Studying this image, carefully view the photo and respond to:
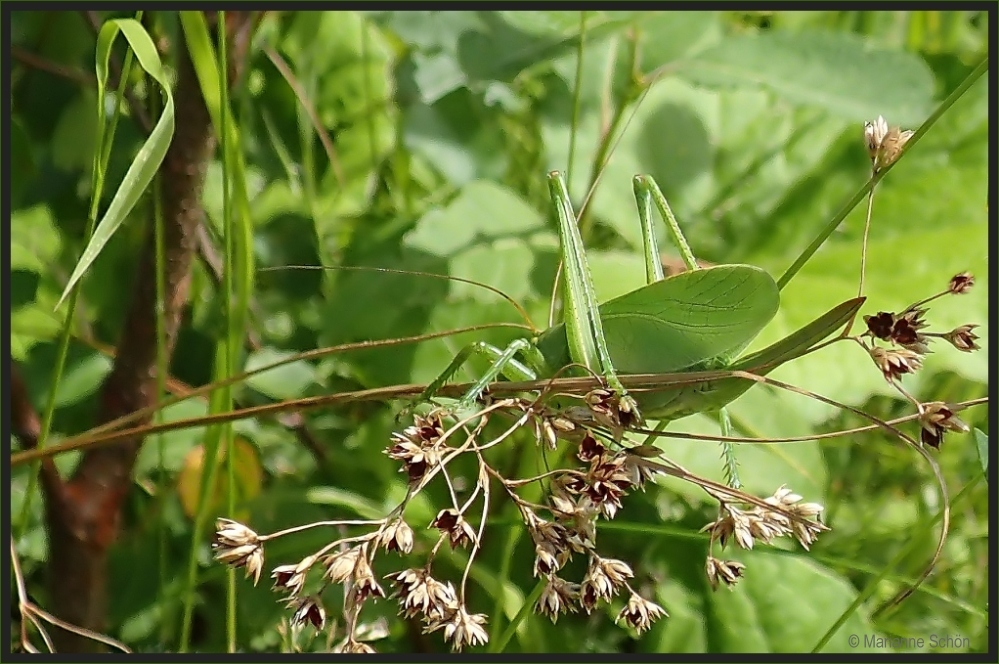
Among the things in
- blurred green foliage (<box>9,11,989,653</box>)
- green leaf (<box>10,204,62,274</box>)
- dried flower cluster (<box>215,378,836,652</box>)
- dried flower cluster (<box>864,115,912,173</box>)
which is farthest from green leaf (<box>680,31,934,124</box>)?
green leaf (<box>10,204,62,274</box>)

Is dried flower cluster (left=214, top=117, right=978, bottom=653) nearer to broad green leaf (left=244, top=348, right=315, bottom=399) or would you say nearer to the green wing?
the green wing

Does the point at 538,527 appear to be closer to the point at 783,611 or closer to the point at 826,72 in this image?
the point at 783,611

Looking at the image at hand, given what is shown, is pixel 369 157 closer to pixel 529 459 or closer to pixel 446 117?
pixel 446 117

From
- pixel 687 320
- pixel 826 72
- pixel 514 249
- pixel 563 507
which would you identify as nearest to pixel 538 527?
pixel 563 507

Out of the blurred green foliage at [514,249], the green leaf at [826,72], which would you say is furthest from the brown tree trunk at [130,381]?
the green leaf at [826,72]

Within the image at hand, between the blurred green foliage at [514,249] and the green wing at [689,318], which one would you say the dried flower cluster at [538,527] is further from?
the blurred green foliage at [514,249]

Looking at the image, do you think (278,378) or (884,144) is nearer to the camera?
(884,144)

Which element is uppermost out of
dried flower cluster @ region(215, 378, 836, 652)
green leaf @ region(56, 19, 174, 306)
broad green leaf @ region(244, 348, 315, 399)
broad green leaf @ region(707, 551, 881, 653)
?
green leaf @ region(56, 19, 174, 306)

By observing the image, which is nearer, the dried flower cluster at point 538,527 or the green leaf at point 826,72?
the dried flower cluster at point 538,527
